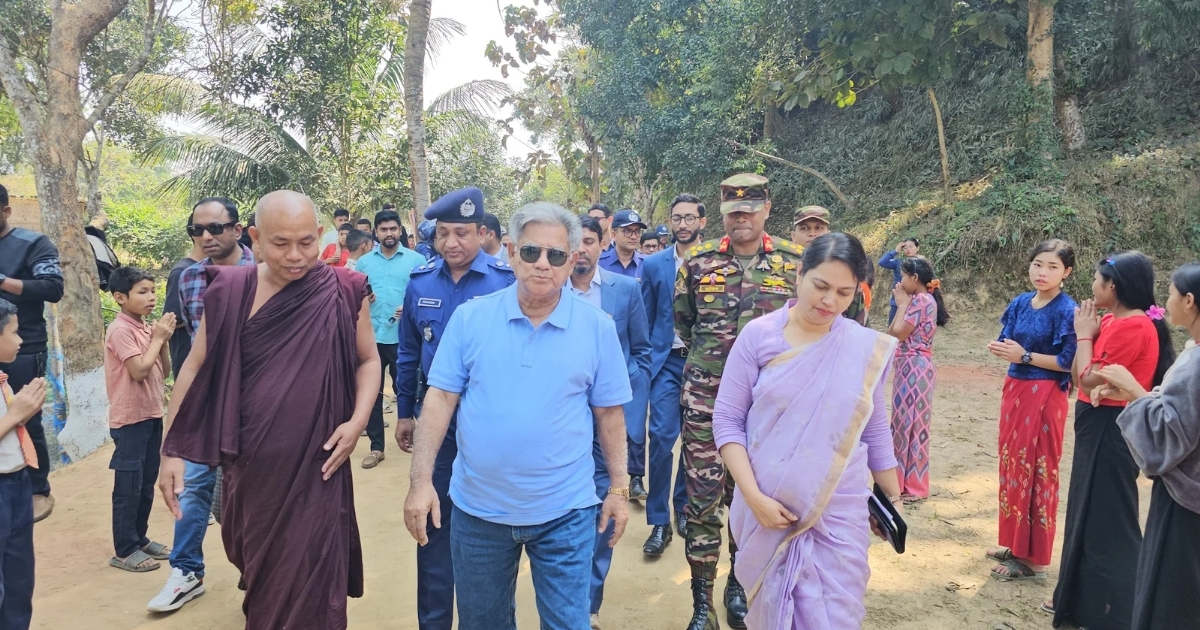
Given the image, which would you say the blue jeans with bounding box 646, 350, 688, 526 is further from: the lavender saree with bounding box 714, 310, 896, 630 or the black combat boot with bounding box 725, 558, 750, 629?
the lavender saree with bounding box 714, 310, 896, 630

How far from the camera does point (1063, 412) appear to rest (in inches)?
154

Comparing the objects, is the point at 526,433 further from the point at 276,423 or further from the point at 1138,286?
the point at 1138,286

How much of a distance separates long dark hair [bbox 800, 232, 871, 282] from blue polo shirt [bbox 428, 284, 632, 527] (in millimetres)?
789

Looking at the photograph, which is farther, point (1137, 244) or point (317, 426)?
point (1137, 244)

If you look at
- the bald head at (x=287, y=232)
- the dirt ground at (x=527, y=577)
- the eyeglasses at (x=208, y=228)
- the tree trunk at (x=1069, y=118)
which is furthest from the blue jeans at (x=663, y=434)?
the tree trunk at (x=1069, y=118)

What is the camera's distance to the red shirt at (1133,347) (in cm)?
323

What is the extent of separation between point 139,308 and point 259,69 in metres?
8.49

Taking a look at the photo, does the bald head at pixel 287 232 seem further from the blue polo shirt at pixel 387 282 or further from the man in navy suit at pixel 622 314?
the blue polo shirt at pixel 387 282

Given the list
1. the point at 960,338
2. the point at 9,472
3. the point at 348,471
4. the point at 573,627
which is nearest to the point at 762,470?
the point at 573,627

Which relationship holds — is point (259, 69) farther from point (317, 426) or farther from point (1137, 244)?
point (1137, 244)

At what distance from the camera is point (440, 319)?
329cm

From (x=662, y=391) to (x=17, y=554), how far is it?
346cm

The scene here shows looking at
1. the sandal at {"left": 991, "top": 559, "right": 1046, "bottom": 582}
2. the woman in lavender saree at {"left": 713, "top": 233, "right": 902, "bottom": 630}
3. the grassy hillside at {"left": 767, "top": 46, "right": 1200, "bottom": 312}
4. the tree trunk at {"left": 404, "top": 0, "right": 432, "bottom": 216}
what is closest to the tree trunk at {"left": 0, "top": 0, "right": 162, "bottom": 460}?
the tree trunk at {"left": 404, "top": 0, "right": 432, "bottom": 216}

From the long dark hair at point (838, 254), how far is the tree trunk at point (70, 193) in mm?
6696
